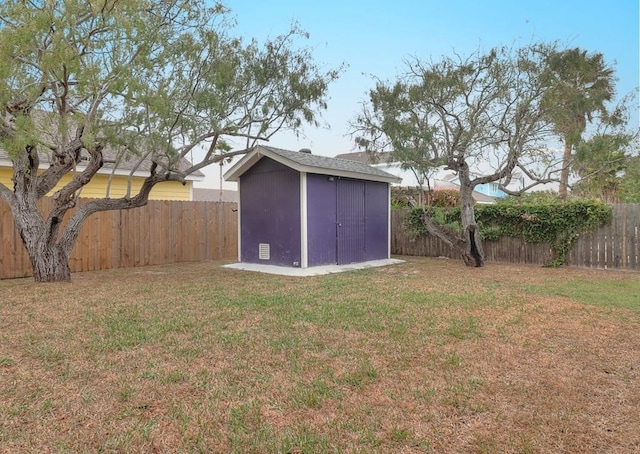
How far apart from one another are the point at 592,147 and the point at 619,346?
18.8 ft

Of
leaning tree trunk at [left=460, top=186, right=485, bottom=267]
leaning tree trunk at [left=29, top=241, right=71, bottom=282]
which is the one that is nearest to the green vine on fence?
leaning tree trunk at [left=460, top=186, right=485, bottom=267]

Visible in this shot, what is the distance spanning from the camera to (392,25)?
10.6 m

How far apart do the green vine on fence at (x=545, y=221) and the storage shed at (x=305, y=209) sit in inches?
77.3

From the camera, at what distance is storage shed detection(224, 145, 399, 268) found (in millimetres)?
9711

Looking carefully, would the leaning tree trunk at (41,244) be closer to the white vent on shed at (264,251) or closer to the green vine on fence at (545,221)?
the white vent on shed at (264,251)

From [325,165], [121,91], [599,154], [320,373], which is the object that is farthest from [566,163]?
[121,91]

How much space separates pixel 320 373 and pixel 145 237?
8519 mm

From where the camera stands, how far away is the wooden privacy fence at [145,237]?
837 centimetres

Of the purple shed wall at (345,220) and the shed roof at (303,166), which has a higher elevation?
the shed roof at (303,166)

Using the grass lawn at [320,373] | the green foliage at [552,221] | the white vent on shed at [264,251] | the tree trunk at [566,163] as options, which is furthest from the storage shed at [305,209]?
the tree trunk at [566,163]

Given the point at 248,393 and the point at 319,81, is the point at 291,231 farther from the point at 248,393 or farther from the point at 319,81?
the point at 248,393

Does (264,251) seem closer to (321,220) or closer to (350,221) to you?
(321,220)

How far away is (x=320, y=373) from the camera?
3.38 metres

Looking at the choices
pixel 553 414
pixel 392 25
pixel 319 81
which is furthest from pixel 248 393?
pixel 392 25
